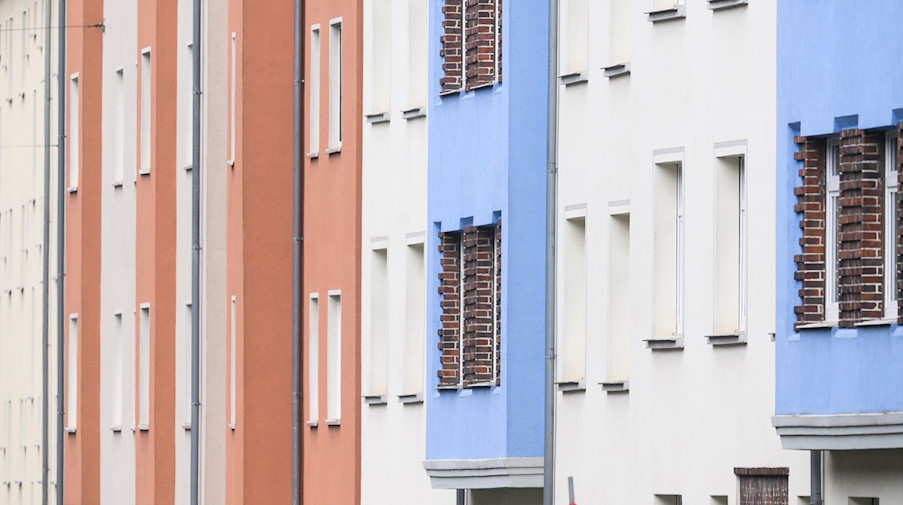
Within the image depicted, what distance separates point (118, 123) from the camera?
64000 millimetres

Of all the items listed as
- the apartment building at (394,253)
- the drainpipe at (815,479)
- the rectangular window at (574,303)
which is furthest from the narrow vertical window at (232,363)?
the drainpipe at (815,479)

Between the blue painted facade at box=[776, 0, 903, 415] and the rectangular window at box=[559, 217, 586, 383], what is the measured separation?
21.8 feet

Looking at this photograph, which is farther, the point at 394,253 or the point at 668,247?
the point at 394,253

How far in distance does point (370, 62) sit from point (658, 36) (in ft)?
39.6

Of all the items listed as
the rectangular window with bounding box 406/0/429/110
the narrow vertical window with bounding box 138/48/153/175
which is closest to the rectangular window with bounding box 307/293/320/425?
the rectangular window with bounding box 406/0/429/110

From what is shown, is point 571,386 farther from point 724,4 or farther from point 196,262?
point 196,262

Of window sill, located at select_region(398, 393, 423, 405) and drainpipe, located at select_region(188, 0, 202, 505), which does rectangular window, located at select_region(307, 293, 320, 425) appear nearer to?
drainpipe, located at select_region(188, 0, 202, 505)

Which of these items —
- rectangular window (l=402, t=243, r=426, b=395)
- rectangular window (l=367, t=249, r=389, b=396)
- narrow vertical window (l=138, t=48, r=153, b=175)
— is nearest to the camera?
rectangular window (l=402, t=243, r=426, b=395)

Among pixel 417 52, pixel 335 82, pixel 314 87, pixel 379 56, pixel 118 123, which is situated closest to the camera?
pixel 417 52

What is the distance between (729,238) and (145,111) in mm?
29057

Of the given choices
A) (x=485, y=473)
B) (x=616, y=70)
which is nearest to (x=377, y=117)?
(x=485, y=473)

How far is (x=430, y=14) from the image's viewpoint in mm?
43781

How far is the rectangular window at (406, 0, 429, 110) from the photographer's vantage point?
45312mm

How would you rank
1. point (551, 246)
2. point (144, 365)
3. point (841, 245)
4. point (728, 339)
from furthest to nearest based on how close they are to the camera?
1. point (144, 365)
2. point (551, 246)
3. point (728, 339)
4. point (841, 245)
